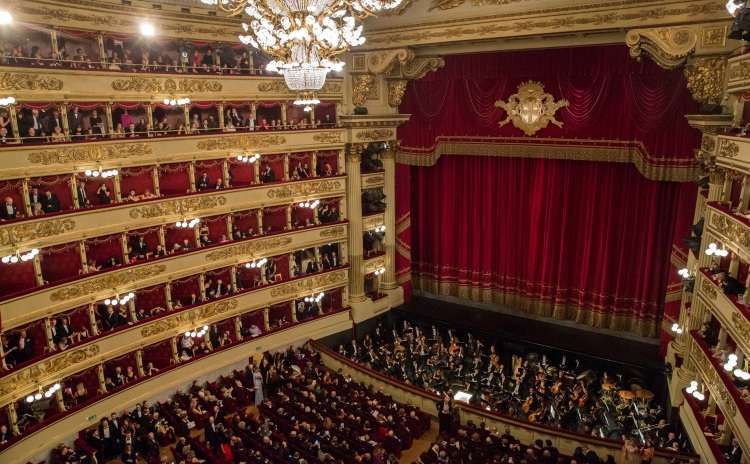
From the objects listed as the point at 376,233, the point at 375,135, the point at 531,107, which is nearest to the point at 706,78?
the point at 531,107

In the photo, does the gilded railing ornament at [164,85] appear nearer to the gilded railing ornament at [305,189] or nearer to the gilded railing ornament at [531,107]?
the gilded railing ornament at [305,189]

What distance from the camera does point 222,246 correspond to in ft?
53.2

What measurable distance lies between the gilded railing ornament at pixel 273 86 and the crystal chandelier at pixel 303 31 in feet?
26.3

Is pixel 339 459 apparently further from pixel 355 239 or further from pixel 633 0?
pixel 633 0

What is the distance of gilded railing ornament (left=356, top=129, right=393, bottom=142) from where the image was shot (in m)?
18.5

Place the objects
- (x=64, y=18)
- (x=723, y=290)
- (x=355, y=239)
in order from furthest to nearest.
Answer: (x=355, y=239), (x=64, y=18), (x=723, y=290)

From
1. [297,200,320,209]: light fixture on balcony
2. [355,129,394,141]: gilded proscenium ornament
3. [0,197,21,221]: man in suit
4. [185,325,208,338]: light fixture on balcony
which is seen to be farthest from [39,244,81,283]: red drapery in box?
[355,129,394,141]: gilded proscenium ornament

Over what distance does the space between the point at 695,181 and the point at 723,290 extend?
5247 millimetres

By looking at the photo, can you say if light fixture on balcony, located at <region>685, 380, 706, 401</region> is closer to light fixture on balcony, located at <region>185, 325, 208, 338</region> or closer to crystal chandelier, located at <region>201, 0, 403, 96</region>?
crystal chandelier, located at <region>201, 0, 403, 96</region>

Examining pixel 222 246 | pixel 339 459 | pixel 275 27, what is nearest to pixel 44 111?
pixel 222 246

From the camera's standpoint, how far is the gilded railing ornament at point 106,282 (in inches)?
524

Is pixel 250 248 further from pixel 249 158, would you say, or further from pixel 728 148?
pixel 728 148

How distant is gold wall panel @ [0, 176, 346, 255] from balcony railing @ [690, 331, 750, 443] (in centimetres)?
1100

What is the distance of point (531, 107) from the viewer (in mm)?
17688
